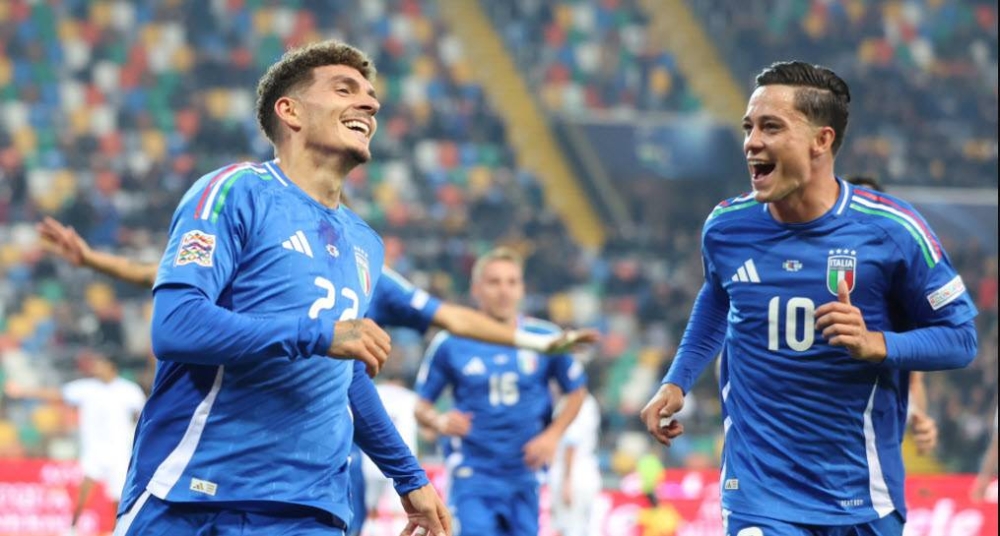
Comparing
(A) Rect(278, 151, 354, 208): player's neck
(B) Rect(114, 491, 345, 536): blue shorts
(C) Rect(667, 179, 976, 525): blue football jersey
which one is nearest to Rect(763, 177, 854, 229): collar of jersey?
(C) Rect(667, 179, 976, 525): blue football jersey

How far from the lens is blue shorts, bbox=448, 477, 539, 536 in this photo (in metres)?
10.3

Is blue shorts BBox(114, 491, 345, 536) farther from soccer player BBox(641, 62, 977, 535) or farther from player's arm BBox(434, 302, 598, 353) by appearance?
player's arm BBox(434, 302, 598, 353)

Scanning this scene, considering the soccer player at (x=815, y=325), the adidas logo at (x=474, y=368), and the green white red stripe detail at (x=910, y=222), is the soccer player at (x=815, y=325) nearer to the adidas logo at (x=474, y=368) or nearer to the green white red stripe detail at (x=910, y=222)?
the green white red stripe detail at (x=910, y=222)

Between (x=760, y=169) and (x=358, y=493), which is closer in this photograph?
(x=760, y=169)

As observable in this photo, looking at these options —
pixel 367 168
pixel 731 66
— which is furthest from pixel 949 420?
pixel 731 66

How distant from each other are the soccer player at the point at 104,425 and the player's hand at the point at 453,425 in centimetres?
670

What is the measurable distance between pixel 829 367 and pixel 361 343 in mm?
2167

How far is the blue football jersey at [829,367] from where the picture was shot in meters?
5.67

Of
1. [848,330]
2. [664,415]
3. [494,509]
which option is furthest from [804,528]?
[494,509]

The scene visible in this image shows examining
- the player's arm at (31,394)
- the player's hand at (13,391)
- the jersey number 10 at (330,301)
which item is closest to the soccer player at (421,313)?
the jersey number 10 at (330,301)

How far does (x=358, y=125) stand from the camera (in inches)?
203

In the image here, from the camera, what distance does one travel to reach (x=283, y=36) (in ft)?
95.9

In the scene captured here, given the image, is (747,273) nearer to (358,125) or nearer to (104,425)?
(358,125)

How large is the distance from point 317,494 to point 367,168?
72.7ft
